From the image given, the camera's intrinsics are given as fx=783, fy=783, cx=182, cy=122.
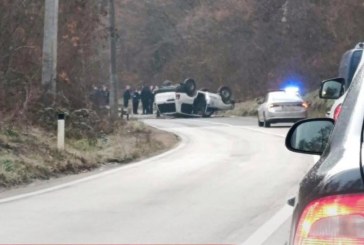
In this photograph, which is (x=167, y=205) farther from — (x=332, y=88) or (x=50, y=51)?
(x=50, y=51)

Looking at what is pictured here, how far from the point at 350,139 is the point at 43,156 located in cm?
1174

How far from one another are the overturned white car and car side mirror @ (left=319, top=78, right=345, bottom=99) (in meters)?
27.1

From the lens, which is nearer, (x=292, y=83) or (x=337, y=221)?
(x=337, y=221)

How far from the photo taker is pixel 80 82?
21.5 meters

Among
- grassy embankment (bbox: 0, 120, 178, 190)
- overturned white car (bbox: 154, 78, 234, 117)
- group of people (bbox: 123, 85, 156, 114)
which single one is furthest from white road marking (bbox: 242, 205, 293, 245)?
group of people (bbox: 123, 85, 156, 114)

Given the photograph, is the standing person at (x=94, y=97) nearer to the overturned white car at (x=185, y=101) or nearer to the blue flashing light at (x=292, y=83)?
the overturned white car at (x=185, y=101)

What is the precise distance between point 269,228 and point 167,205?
6.28 ft

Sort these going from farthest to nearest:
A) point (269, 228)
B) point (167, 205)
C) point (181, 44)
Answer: point (181, 44)
point (167, 205)
point (269, 228)

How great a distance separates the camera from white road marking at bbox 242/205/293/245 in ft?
24.9

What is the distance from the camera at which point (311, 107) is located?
3441cm

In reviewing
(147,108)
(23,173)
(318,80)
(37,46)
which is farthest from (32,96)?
(147,108)

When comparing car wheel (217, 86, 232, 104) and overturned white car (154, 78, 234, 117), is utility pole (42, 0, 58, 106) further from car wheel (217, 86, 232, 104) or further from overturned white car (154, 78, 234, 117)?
car wheel (217, 86, 232, 104)

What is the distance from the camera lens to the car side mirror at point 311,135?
3.93 metres

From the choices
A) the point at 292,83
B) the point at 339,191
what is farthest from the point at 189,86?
the point at 339,191
